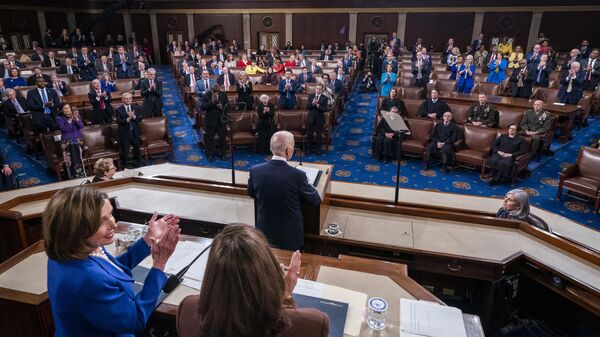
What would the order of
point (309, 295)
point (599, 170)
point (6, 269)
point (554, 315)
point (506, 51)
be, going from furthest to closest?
point (506, 51) < point (599, 170) < point (554, 315) < point (6, 269) < point (309, 295)

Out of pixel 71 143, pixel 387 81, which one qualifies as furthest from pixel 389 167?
pixel 71 143

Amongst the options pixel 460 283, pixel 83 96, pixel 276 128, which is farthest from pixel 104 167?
pixel 83 96

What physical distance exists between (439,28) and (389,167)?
11607mm

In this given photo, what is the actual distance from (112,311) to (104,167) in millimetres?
2506

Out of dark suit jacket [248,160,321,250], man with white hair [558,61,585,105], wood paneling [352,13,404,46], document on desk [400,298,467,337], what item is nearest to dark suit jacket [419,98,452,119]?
man with white hair [558,61,585,105]

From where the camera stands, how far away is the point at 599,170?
541 centimetres

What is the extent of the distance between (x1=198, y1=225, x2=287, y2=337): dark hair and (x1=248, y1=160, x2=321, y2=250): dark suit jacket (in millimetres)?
1435

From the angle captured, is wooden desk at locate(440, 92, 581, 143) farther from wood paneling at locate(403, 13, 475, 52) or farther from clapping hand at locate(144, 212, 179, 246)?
wood paneling at locate(403, 13, 475, 52)

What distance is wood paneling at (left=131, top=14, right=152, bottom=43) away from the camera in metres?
18.6

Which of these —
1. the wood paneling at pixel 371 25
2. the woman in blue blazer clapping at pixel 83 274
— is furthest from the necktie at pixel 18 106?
the wood paneling at pixel 371 25

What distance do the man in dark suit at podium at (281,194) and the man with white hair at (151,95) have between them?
19.6 feet

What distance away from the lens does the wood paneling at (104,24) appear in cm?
1798

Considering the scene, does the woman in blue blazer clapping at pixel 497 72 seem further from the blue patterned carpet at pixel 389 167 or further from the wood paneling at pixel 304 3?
the wood paneling at pixel 304 3

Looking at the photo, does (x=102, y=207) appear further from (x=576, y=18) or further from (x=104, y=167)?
(x=576, y=18)
